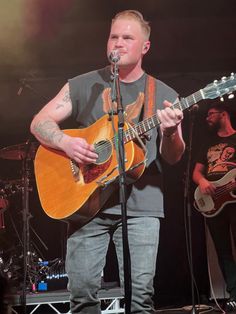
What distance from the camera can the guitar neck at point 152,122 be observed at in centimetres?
235

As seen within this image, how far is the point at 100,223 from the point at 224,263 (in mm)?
1788

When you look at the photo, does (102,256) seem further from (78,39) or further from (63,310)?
(78,39)

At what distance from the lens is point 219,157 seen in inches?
152

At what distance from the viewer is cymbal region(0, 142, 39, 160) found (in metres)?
3.99

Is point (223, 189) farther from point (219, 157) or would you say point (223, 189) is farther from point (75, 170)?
point (75, 170)

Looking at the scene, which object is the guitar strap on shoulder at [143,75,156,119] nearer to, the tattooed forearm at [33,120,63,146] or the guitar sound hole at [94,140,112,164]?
the guitar sound hole at [94,140,112,164]

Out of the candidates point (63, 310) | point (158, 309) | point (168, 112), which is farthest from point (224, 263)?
point (168, 112)

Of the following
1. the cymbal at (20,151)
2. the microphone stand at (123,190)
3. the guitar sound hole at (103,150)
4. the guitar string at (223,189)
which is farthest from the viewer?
the cymbal at (20,151)

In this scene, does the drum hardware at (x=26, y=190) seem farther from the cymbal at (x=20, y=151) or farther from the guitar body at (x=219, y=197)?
the guitar body at (x=219, y=197)

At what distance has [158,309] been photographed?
4219 millimetres

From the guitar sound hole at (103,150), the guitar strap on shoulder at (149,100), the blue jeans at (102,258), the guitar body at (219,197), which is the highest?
the guitar strap on shoulder at (149,100)

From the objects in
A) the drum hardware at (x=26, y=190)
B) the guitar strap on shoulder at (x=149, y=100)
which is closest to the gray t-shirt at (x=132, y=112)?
the guitar strap on shoulder at (x=149, y=100)

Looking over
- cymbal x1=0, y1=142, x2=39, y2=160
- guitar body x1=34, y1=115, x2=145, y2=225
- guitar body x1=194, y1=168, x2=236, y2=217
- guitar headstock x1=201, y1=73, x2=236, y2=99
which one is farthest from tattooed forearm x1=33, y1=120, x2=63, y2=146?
guitar body x1=194, y1=168, x2=236, y2=217

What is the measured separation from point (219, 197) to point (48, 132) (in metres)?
1.80
